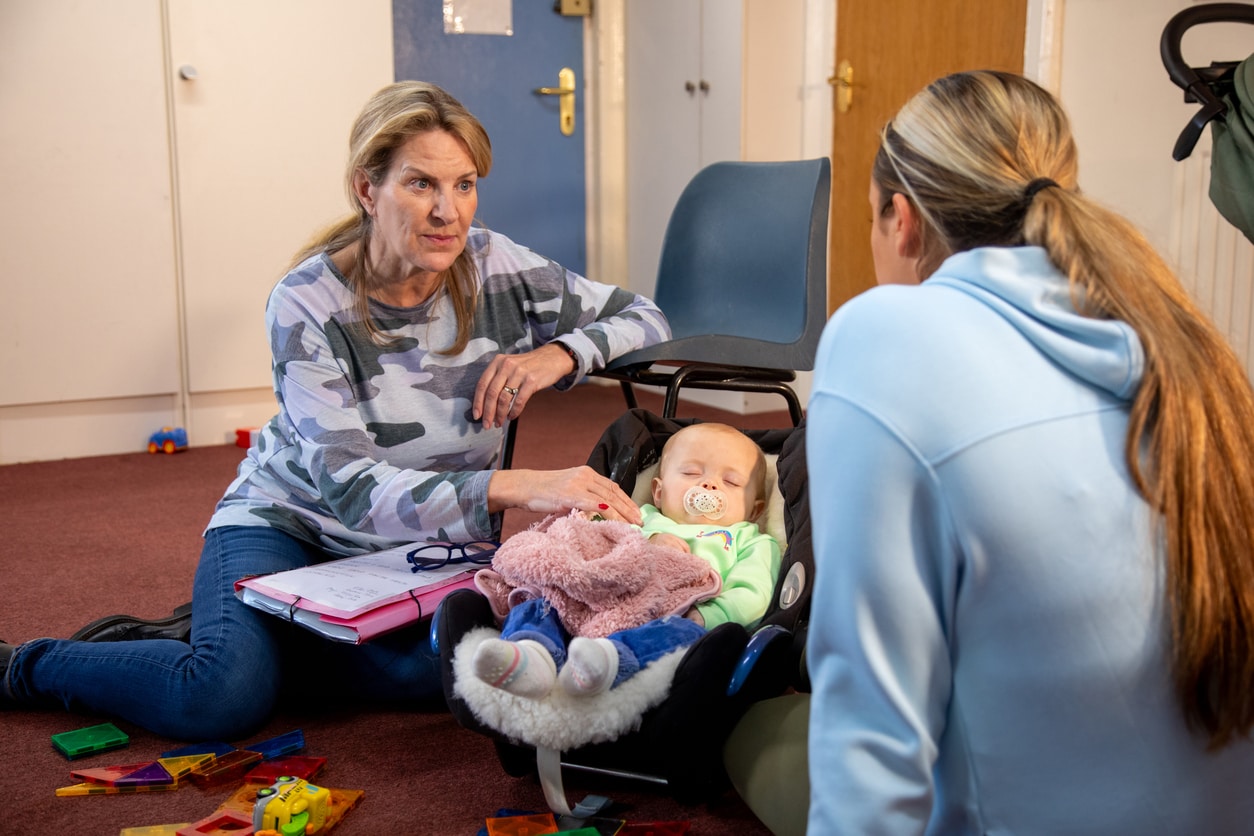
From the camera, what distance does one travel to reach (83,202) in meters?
3.64

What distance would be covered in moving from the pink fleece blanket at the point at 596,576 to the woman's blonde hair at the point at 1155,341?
0.65 m

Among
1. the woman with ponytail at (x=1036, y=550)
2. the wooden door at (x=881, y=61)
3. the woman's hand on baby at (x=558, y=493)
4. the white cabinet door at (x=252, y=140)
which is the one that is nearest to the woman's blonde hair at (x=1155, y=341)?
the woman with ponytail at (x=1036, y=550)

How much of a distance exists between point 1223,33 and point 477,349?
2.22 m

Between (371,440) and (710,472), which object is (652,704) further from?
(371,440)

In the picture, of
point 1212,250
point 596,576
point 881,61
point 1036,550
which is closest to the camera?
point 1036,550

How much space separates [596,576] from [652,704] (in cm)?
18

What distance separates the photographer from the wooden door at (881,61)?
3.60m

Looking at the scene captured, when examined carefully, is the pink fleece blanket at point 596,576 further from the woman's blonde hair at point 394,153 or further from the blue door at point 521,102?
the blue door at point 521,102

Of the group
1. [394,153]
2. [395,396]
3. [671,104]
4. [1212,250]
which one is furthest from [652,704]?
[671,104]

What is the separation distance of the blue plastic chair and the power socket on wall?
2.17 metres

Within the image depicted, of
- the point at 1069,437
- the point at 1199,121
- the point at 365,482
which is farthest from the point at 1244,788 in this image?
the point at 1199,121

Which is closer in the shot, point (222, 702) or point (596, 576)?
point (596, 576)

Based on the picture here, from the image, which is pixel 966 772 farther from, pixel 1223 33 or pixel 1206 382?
pixel 1223 33

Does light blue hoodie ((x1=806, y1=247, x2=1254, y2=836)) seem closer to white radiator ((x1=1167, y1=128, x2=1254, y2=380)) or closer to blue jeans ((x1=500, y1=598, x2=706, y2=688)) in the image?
blue jeans ((x1=500, y1=598, x2=706, y2=688))
